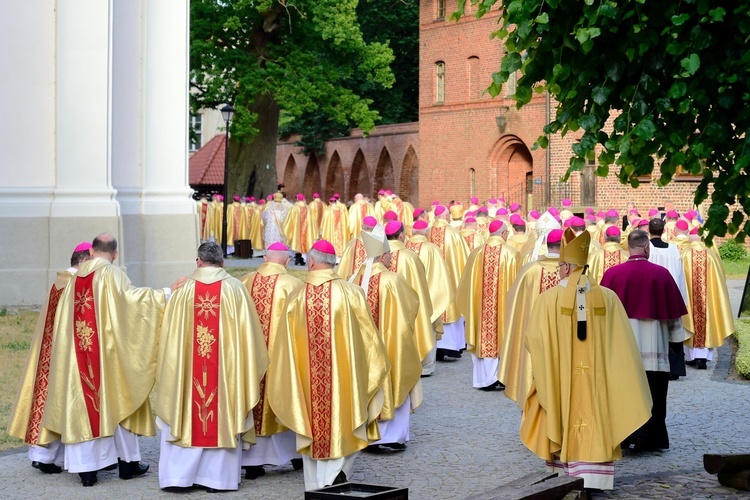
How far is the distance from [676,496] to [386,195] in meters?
22.6

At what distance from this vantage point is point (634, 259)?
9.70 meters

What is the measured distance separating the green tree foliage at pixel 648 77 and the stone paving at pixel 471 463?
95.5 inches

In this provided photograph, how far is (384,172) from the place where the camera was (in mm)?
54062

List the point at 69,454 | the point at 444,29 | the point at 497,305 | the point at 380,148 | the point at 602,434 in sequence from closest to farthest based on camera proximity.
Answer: the point at 602,434, the point at 69,454, the point at 497,305, the point at 444,29, the point at 380,148

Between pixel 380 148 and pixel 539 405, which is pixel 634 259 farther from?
pixel 380 148

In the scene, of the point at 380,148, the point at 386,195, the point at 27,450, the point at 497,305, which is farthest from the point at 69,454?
the point at 380,148

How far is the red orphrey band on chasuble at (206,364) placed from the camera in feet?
26.7

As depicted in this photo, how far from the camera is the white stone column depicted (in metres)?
19.5

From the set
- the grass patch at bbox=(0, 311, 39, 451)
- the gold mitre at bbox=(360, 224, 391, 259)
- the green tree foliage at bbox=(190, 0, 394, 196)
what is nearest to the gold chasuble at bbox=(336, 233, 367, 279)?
the grass patch at bbox=(0, 311, 39, 451)

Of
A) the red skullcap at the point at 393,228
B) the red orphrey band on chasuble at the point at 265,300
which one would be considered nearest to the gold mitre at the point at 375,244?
the red orphrey band on chasuble at the point at 265,300

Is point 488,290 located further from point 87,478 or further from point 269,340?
point 87,478

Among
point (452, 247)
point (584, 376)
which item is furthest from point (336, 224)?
point (584, 376)

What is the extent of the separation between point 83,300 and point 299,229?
79.8 ft

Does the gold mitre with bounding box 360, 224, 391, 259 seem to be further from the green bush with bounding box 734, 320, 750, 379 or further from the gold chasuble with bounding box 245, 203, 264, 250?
the gold chasuble with bounding box 245, 203, 264, 250
